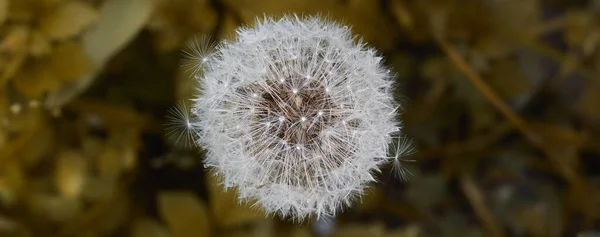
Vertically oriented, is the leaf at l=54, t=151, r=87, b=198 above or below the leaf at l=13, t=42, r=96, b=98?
below

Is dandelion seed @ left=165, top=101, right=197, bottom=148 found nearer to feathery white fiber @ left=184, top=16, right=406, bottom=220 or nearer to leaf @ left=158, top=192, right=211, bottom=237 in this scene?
feathery white fiber @ left=184, top=16, right=406, bottom=220

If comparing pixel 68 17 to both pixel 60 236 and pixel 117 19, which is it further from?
pixel 60 236

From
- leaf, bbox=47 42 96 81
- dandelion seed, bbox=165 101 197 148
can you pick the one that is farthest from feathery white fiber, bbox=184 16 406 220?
leaf, bbox=47 42 96 81

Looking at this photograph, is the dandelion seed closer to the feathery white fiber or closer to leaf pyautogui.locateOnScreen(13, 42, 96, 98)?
the feathery white fiber

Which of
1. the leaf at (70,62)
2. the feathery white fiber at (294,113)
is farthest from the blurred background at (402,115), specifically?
the feathery white fiber at (294,113)

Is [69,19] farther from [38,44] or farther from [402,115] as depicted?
[402,115]

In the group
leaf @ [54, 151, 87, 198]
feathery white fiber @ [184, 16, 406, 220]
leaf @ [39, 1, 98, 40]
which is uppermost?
leaf @ [39, 1, 98, 40]

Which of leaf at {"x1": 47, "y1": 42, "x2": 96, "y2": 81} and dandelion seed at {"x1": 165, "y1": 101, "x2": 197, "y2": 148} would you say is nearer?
dandelion seed at {"x1": 165, "y1": 101, "x2": 197, "y2": 148}

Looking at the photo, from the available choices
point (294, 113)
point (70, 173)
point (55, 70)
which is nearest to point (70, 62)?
point (55, 70)

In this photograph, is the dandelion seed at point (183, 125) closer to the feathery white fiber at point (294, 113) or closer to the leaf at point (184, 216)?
the feathery white fiber at point (294, 113)
